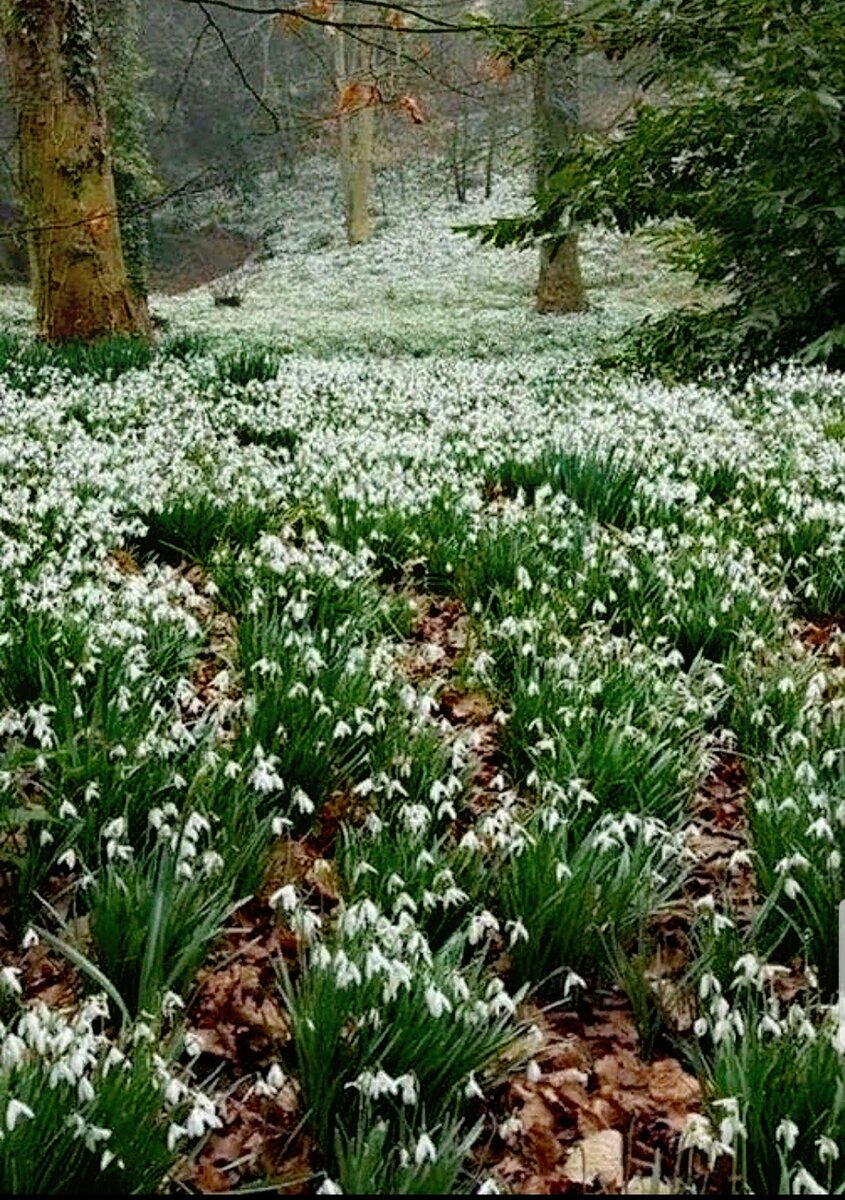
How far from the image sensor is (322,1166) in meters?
2.03

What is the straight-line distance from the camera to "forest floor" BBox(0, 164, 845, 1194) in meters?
1.97

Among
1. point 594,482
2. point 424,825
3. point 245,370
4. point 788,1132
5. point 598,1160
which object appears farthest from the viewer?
point 245,370

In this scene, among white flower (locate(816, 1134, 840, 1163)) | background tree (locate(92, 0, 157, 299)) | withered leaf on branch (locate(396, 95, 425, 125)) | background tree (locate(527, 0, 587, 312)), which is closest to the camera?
white flower (locate(816, 1134, 840, 1163))

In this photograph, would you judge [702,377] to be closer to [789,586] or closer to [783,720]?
[789,586]

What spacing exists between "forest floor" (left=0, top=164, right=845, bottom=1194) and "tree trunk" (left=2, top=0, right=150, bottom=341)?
16.6ft

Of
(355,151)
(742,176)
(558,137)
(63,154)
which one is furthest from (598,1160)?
(355,151)

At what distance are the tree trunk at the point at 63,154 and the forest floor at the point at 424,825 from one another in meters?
5.07

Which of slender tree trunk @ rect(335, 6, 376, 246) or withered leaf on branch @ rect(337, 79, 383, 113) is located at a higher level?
slender tree trunk @ rect(335, 6, 376, 246)

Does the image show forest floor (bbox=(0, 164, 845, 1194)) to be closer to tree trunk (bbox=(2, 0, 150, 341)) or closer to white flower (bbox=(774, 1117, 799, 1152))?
white flower (bbox=(774, 1117, 799, 1152))

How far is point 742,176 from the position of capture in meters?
9.66

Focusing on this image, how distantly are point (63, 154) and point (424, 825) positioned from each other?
996cm

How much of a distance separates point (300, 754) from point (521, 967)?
964 millimetres

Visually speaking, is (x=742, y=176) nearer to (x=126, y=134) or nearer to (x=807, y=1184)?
(x=807, y=1184)

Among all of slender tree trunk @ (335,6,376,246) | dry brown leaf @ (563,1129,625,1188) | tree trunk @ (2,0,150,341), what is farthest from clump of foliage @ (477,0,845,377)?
slender tree trunk @ (335,6,376,246)
